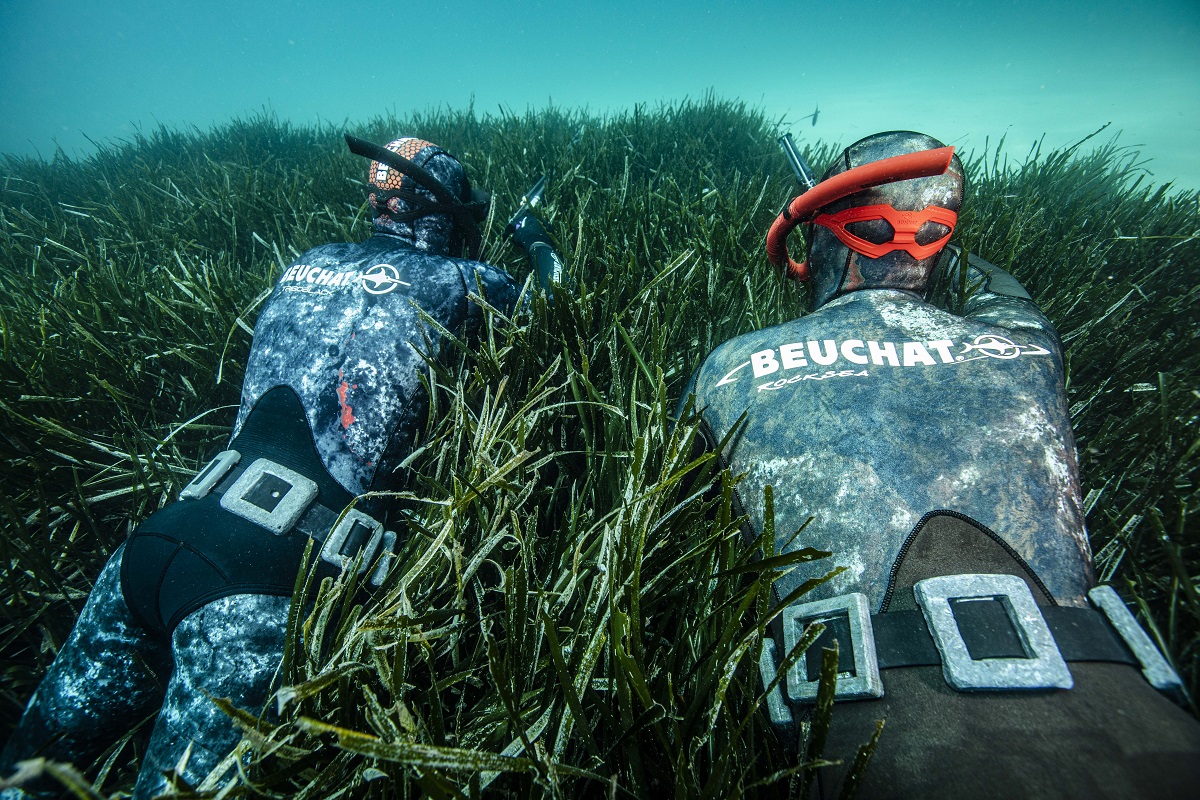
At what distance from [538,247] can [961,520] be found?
2.17 m

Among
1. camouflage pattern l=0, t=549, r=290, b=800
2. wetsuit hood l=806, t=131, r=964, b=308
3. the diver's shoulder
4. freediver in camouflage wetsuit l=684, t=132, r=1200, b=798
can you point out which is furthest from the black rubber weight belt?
camouflage pattern l=0, t=549, r=290, b=800

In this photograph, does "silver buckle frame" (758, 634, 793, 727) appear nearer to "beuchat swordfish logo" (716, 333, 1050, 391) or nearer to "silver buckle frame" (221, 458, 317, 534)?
"beuchat swordfish logo" (716, 333, 1050, 391)

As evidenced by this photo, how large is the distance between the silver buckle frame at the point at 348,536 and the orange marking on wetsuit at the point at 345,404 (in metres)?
0.35

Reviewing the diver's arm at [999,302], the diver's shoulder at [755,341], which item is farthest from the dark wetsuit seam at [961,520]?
the diver's arm at [999,302]

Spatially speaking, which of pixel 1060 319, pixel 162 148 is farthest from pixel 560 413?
pixel 162 148

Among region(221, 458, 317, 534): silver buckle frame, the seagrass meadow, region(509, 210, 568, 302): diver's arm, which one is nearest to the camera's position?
the seagrass meadow

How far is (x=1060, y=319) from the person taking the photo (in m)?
2.23

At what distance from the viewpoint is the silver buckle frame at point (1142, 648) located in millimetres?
771

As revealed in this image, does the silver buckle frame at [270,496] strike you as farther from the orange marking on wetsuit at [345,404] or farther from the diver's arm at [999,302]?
the diver's arm at [999,302]

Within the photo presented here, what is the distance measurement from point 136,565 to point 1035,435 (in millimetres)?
2375

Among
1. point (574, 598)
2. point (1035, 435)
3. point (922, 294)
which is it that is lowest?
point (574, 598)

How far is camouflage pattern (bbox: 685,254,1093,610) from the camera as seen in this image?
1020mm

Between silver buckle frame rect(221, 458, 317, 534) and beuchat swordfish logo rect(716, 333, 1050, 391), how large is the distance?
54.1 inches

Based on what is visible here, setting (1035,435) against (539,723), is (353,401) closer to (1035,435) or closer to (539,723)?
(539,723)
